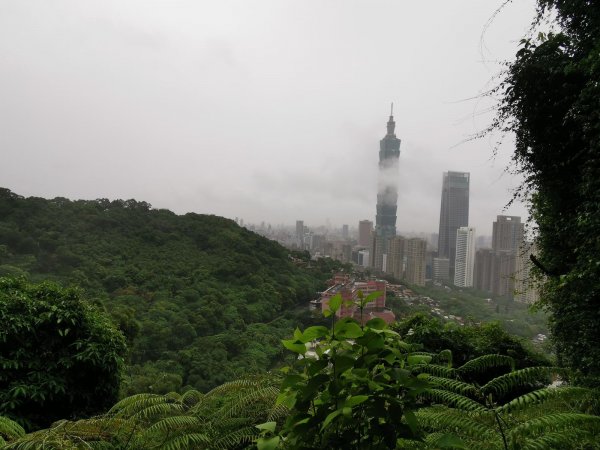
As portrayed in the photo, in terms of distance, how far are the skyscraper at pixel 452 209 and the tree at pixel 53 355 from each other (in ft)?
54.4

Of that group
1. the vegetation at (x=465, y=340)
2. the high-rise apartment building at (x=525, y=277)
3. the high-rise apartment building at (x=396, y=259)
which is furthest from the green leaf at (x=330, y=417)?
the high-rise apartment building at (x=396, y=259)

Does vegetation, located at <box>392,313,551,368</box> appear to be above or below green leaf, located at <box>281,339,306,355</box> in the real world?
below

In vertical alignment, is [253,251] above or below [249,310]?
above

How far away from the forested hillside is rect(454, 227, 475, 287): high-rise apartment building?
659cm

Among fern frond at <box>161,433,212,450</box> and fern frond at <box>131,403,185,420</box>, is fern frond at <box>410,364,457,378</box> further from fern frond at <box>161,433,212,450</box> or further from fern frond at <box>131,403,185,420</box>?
fern frond at <box>131,403,185,420</box>

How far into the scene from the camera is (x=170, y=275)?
18.4m

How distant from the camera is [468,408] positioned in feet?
5.07

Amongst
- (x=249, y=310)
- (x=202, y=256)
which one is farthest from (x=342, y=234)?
(x=249, y=310)

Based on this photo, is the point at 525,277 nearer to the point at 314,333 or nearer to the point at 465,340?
the point at 465,340

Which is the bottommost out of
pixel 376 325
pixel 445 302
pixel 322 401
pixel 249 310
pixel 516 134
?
pixel 249 310

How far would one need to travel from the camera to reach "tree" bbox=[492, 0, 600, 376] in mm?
3090

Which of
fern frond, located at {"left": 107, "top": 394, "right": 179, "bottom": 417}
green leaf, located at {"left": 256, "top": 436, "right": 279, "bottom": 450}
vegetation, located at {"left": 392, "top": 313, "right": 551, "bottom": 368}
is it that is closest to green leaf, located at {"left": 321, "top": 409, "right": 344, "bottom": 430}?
green leaf, located at {"left": 256, "top": 436, "right": 279, "bottom": 450}

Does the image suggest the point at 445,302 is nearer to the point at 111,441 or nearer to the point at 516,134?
the point at 516,134

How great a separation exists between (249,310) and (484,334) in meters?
12.0
